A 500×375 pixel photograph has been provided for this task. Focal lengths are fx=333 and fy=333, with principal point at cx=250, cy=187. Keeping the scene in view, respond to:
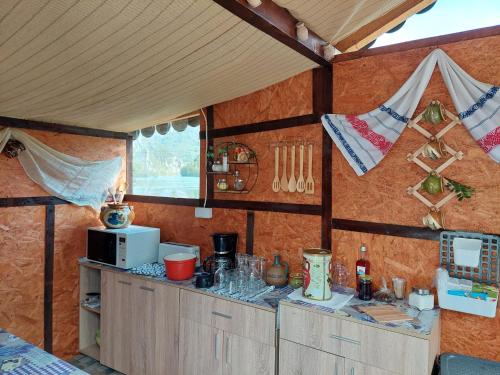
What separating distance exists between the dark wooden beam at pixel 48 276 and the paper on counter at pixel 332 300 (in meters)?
2.12

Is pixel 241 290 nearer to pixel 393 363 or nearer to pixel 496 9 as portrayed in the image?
pixel 393 363

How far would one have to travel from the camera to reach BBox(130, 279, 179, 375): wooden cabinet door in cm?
235

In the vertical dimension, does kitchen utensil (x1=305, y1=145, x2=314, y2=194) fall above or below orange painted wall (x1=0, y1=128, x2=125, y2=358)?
above

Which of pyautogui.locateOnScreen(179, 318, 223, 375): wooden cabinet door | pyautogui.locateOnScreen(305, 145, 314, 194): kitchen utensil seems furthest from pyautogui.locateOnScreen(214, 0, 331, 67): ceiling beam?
pyautogui.locateOnScreen(179, 318, 223, 375): wooden cabinet door

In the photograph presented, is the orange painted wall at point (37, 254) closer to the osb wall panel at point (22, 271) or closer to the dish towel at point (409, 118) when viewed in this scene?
the osb wall panel at point (22, 271)

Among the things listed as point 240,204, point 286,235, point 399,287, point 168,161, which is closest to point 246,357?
point 286,235

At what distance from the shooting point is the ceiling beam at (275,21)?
Answer: 1.46 metres

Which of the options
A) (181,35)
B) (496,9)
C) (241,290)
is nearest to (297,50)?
(181,35)

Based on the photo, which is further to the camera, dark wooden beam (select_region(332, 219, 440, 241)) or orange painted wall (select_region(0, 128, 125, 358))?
orange painted wall (select_region(0, 128, 125, 358))

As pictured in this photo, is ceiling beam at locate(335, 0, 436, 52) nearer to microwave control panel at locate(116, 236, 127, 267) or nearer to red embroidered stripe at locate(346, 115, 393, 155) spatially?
red embroidered stripe at locate(346, 115, 393, 155)

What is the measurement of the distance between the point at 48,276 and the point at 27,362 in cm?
176

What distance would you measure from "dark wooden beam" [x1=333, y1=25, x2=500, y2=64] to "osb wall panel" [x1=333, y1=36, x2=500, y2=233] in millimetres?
24

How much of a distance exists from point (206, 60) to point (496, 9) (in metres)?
1.60

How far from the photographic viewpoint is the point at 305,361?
1.81m
